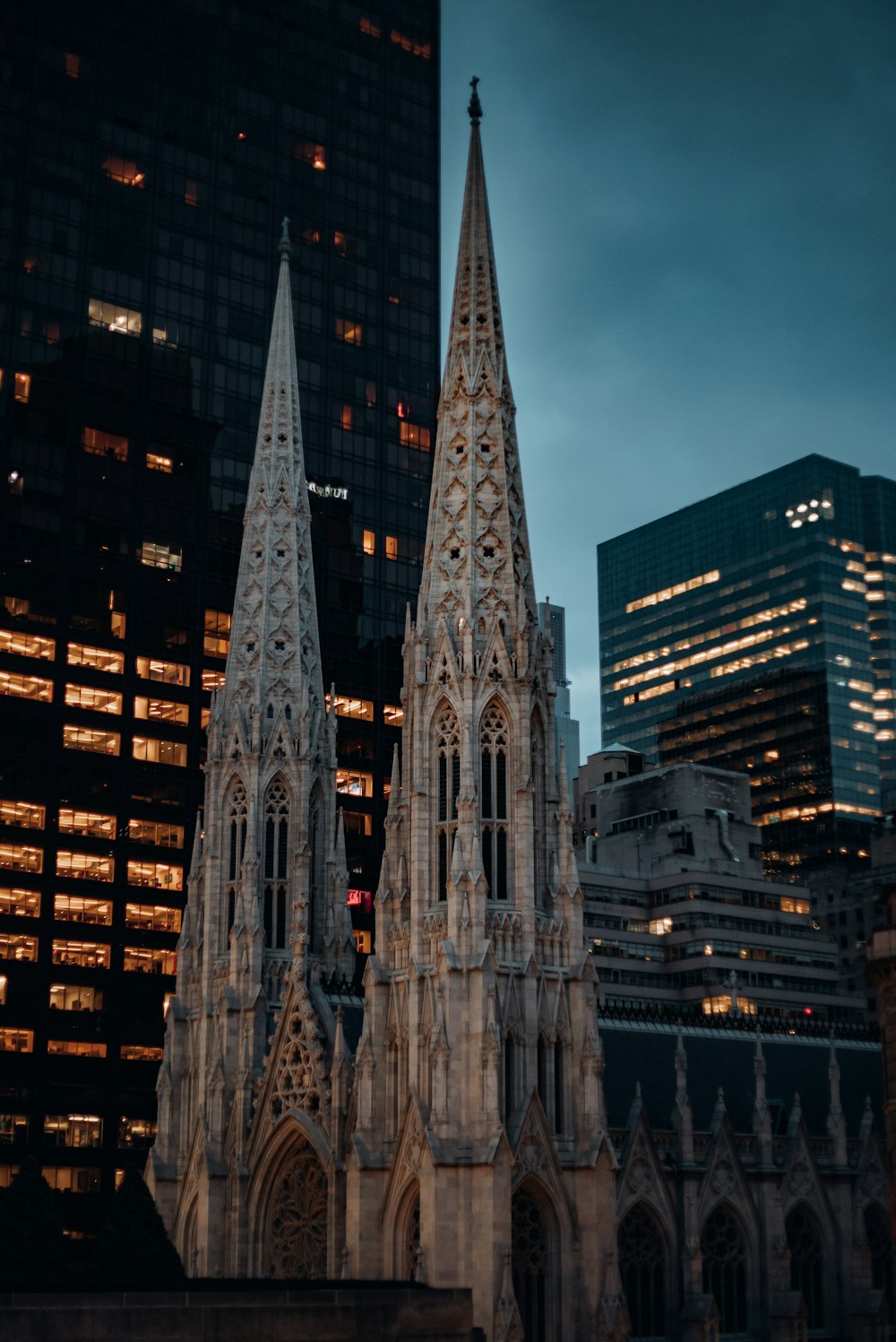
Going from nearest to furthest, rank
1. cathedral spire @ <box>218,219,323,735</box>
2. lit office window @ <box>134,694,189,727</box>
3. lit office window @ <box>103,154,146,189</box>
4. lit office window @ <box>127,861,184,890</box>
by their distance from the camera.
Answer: cathedral spire @ <box>218,219,323,735</box>
lit office window @ <box>127,861,184,890</box>
lit office window @ <box>134,694,189,727</box>
lit office window @ <box>103,154,146,189</box>

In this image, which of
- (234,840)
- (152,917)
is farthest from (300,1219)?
(152,917)

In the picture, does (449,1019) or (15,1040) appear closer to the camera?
(449,1019)

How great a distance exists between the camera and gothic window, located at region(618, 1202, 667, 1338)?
59.9 m

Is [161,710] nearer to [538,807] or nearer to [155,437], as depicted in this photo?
[155,437]

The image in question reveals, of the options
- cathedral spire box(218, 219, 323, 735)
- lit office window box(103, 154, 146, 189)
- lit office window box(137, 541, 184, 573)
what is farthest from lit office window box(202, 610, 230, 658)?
cathedral spire box(218, 219, 323, 735)

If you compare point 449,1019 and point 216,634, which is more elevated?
point 216,634

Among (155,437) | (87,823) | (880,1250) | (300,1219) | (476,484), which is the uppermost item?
Answer: (155,437)

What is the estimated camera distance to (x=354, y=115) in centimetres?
12812

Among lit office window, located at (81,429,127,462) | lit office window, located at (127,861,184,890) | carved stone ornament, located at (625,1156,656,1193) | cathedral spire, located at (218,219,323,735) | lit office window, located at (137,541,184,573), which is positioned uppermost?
lit office window, located at (81,429,127,462)

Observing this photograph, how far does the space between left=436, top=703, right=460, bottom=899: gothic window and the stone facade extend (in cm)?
9

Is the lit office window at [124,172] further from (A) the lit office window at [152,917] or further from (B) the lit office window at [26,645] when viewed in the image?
(A) the lit office window at [152,917]

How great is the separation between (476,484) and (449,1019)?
19.5 metres

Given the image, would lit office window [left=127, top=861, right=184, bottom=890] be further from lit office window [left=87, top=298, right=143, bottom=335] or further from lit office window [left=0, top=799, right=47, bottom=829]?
lit office window [left=87, top=298, right=143, bottom=335]

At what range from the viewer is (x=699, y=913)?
5330 inches
